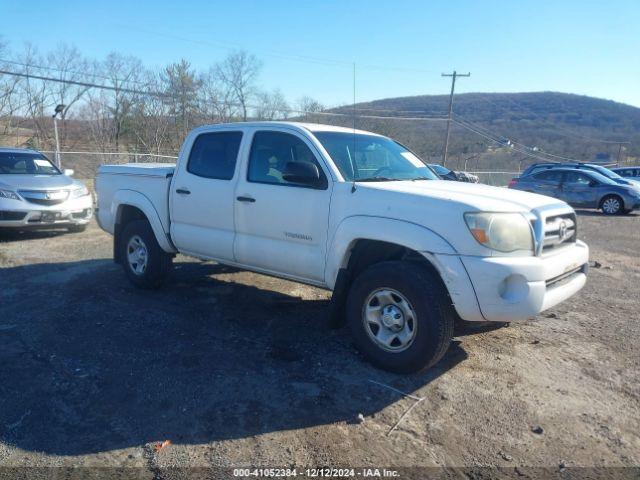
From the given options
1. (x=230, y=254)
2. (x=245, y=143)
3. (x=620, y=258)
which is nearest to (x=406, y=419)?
(x=230, y=254)

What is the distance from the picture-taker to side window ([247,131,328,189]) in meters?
4.59

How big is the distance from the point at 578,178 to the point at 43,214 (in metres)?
15.4

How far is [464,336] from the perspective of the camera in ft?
15.4

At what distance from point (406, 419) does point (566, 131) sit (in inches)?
3022

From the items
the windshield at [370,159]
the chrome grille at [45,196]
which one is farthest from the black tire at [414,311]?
the chrome grille at [45,196]

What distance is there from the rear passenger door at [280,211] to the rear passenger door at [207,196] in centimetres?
21

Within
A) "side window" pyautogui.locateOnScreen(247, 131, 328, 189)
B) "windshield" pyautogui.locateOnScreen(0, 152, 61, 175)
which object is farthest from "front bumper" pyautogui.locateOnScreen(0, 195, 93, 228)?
"side window" pyautogui.locateOnScreen(247, 131, 328, 189)

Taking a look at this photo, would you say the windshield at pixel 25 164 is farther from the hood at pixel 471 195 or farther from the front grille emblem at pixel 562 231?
the front grille emblem at pixel 562 231

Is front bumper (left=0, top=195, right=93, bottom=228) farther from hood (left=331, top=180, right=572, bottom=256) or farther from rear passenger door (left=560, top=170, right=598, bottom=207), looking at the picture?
rear passenger door (left=560, top=170, right=598, bottom=207)

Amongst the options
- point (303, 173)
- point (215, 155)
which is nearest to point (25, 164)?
point (215, 155)

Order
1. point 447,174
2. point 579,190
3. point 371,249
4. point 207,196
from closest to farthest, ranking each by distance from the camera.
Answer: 1. point 371,249
2. point 207,196
3. point 447,174
4. point 579,190

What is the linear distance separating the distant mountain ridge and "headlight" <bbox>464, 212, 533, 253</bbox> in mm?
43816

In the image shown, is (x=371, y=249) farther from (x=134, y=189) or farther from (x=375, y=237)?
(x=134, y=189)

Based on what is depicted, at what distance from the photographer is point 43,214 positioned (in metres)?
8.98
